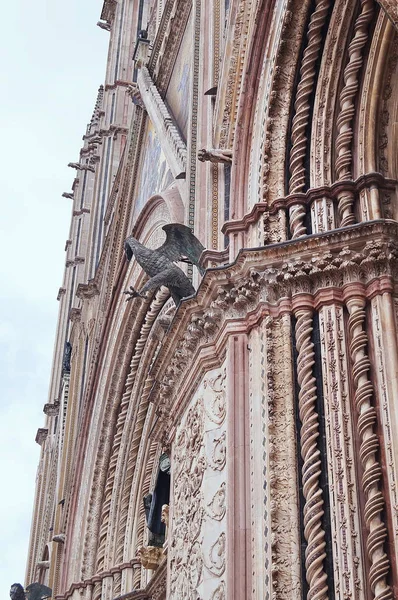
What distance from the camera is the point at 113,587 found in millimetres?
12383

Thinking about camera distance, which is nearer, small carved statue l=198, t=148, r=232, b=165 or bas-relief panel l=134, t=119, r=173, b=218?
small carved statue l=198, t=148, r=232, b=165

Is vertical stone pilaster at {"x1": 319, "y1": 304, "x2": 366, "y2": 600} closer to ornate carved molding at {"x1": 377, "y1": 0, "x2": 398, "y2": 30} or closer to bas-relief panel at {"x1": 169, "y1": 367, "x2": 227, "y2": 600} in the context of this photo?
bas-relief panel at {"x1": 169, "y1": 367, "x2": 227, "y2": 600}

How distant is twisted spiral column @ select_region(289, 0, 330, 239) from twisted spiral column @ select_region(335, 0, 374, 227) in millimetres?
288

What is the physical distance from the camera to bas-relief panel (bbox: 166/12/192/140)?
11.8 metres

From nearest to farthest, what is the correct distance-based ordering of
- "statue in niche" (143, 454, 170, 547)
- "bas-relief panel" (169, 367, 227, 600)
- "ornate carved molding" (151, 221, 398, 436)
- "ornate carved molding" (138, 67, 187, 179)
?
"bas-relief panel" (169, 367, 227, 600)
"ornate carved molding" (151, 221, 398, 436)
"statue in niche" (143, 454, 170, 547)
"ornate carved molding" (138, 67, 187, 179)

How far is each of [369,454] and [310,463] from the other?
0.37 meters

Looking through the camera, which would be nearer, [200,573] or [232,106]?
[200,573]

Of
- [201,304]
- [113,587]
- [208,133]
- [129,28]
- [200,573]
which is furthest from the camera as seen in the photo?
[129,28]

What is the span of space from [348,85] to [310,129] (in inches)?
17.0

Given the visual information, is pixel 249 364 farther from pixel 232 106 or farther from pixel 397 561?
pixel 232 106

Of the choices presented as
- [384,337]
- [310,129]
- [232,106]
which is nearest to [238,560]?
[384,337]

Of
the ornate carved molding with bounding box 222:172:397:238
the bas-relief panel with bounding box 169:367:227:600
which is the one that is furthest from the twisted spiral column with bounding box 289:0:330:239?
the bas-relief panel with bounding box 169:367:227:600

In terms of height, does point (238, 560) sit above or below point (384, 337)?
below

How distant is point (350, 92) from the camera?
7270 mm
